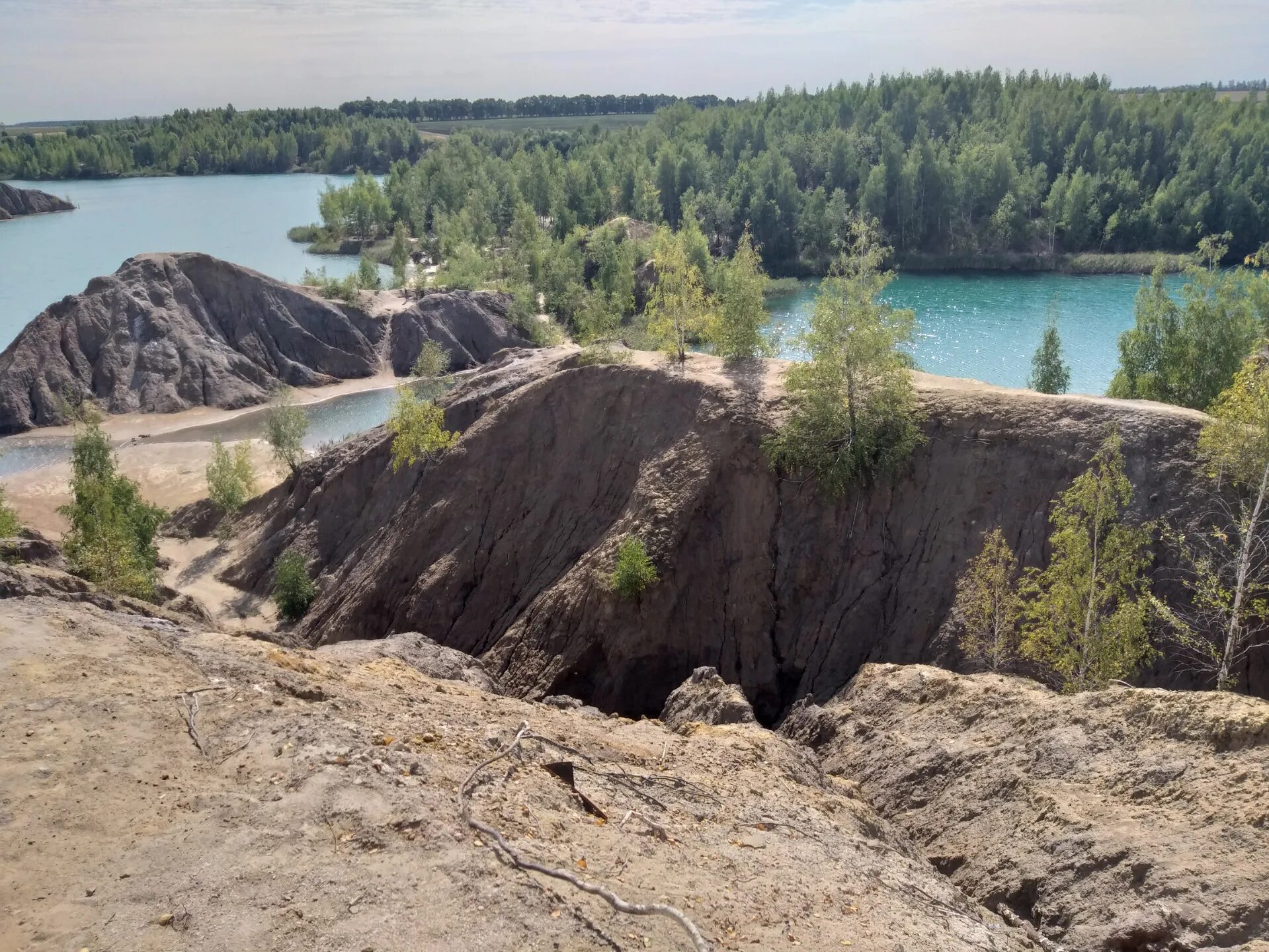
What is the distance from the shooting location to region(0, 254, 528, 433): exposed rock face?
212 feet

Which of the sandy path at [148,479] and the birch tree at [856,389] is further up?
the birch tree at [856,389]

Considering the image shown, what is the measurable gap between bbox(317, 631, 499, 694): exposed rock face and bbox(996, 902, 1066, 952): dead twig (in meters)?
12.3

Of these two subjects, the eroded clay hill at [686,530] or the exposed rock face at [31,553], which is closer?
the exposed rock face at [31,553]

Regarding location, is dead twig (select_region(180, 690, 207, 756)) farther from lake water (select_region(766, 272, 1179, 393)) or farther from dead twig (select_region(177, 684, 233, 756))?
lake water (select_region(766, 272, 1179, 393))

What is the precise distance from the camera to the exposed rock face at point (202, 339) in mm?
64750

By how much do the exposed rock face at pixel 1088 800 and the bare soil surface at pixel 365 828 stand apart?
111 cm

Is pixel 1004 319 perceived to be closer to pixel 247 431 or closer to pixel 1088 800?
pixel 247 431

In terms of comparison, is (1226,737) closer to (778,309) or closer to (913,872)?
(913,872)

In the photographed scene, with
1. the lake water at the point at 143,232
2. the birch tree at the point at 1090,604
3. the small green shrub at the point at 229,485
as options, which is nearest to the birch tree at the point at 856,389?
the birch tree at the point at 1090,604

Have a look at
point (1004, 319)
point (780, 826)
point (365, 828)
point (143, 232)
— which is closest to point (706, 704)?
point (780, 826)

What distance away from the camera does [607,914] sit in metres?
10.3

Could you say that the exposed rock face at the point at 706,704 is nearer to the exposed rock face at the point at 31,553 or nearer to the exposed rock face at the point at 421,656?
the exposed rock face at the point at 421,656

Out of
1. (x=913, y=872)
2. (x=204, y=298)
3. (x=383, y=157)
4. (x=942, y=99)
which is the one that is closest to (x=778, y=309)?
(x=204, y=298)

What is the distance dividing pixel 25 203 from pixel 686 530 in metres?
156
